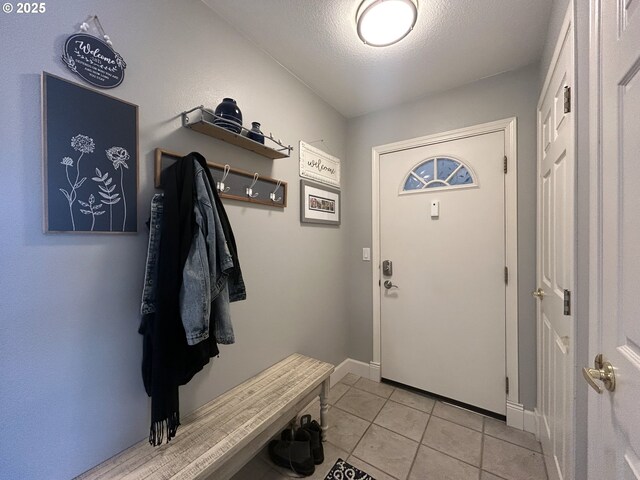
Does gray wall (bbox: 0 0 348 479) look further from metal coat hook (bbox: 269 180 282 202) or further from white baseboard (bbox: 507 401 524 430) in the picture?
white baseboard (bbox: 507 401 524 430)

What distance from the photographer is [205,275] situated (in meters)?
1.02

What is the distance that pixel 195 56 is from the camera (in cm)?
124

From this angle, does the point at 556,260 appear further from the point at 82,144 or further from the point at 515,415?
the point at 82,144

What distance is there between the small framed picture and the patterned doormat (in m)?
1.56

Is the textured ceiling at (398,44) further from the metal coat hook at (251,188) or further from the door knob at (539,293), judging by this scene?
the door knob at (539,293)

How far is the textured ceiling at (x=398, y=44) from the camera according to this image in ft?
4.23

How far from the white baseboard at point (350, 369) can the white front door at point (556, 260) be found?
49.7 inches

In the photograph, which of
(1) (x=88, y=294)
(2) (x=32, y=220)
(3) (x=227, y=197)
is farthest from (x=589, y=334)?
(2) (x=32, y=220)

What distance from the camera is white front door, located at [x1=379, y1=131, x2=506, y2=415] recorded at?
182 centimetres

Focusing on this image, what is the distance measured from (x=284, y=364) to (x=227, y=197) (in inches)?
45.8

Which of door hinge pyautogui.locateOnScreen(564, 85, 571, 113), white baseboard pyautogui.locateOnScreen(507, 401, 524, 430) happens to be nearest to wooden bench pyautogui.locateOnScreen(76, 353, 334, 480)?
white baseboard pyautogui.locateOnScreen(507, 401, 524, 430)

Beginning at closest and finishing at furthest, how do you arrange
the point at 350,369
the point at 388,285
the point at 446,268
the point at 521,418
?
the point at 521,418 < the point at 446,268 < the point at 388,285 < the point at 350,369

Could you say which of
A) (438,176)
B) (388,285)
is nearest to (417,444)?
(388,285)

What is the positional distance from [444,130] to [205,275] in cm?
204
